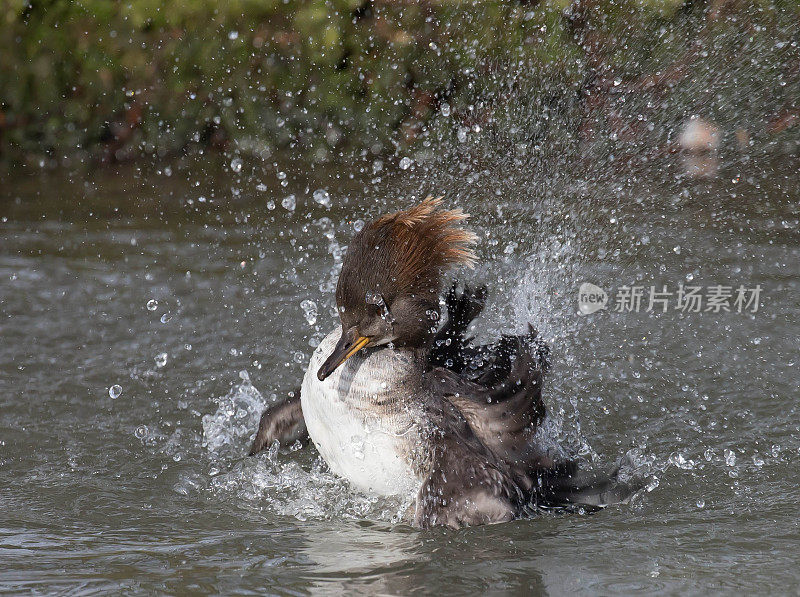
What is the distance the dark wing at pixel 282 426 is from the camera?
4.76 m

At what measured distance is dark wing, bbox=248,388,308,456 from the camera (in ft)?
15.6

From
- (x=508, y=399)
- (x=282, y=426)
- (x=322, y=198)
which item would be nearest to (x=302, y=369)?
(x=282, y=426)

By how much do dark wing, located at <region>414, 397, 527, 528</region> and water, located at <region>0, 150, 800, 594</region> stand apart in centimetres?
8

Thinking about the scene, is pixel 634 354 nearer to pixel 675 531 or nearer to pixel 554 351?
pixel 554 351

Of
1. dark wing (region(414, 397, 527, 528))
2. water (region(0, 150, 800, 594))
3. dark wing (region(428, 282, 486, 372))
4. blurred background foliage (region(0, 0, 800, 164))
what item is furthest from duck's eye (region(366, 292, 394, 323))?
blurred background foliage (region(0, 0, 800, 164))

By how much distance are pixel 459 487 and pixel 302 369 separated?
199 centimetres

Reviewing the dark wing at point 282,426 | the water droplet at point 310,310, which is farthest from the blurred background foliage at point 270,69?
the dark wing at point 282,426

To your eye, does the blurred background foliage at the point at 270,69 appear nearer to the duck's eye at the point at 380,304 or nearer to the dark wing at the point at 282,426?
the dark wing at the point at 282,426

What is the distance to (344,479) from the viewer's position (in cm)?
436

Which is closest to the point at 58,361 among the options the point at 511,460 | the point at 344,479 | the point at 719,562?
the point at 344,479

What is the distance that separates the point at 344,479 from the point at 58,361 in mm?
2406

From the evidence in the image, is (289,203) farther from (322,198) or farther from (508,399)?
(508,399)

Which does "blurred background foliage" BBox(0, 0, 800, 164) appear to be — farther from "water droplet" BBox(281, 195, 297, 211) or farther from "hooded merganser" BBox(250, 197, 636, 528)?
"hooded merganser" BBox(250, 197, 636, 528)

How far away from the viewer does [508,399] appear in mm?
4555
